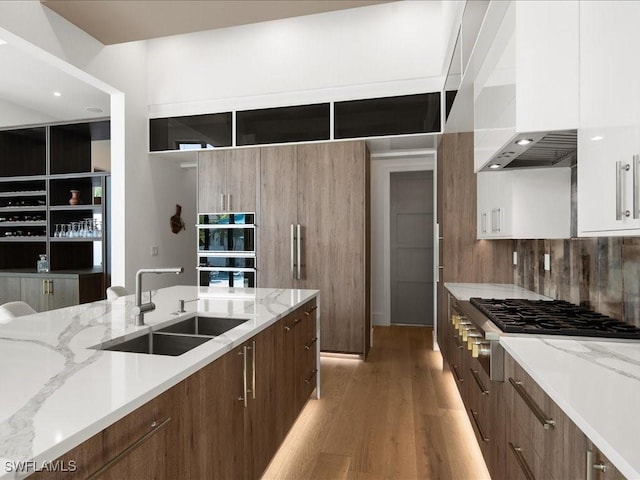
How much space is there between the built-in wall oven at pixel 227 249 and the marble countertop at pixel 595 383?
3.18 m

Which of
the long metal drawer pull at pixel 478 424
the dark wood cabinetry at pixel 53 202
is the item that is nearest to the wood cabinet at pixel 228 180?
the dark wood cabinetry at pixel 53 202

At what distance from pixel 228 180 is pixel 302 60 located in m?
1.59

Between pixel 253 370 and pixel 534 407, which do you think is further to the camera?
pixel 253 370

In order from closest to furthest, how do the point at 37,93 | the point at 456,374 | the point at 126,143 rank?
the point at 456,374
the point at 126,143
the point at 37,93

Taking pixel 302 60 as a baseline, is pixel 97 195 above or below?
below

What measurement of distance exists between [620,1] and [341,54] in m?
3.28

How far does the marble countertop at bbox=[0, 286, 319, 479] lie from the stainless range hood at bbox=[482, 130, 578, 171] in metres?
1.45

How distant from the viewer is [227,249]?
14.6ft

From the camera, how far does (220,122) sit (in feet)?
14.6

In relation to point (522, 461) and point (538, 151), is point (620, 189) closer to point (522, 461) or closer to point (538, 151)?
point (538, 151)

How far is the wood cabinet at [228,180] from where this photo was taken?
434 cm

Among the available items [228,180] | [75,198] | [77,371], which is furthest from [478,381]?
[75,198]

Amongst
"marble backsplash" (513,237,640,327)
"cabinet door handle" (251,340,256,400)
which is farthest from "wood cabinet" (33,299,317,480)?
"marble backsplash" (513,237,640,327)

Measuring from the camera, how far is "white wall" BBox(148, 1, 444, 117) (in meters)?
3.87
